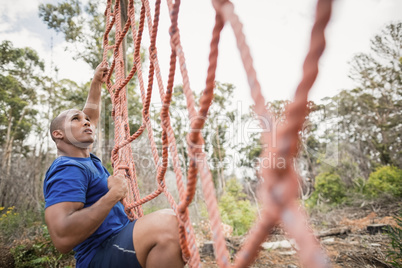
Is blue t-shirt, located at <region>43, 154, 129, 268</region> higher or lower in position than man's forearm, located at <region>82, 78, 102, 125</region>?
lower

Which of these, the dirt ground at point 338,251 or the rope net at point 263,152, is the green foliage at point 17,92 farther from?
the rope net at point 263,152

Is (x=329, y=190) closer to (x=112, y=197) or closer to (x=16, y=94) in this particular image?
(x=112, y=197)

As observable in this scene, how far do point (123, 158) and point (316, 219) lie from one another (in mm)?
5379

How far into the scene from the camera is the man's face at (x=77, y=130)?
3.86ft

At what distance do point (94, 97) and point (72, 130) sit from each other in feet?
1.55

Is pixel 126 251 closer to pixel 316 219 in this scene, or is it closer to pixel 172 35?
pixel 172 35

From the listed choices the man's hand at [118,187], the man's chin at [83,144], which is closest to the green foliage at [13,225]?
the man's chin at [83,144]

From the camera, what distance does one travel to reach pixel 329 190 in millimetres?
7961

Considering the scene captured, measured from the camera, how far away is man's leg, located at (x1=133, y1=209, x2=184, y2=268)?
77 cm

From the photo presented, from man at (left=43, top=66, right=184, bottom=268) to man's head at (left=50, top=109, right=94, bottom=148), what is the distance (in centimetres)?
19

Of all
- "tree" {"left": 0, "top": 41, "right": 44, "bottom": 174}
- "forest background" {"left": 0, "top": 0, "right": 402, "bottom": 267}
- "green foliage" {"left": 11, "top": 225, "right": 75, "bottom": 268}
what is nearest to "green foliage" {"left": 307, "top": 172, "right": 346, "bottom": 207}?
"forest background" {"left": 0, "top": 0, "right": 402, "bottom": 267}

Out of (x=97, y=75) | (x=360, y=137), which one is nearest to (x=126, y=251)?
(x=97, y=75)

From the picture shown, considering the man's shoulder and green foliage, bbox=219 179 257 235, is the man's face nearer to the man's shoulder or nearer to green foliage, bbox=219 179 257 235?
the man's shoulder

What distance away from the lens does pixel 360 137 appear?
1239 centimetres
